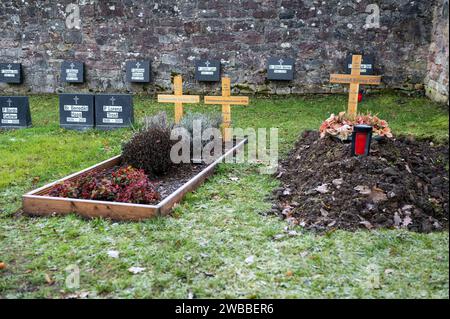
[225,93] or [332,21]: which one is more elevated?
[332,21]

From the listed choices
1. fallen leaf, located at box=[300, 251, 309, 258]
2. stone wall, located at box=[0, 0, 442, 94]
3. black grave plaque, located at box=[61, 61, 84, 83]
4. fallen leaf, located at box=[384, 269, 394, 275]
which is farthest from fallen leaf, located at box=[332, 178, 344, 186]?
black grave plaque, located at box=[61, 61, 84, 83]

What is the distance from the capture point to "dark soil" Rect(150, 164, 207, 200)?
554 centimetres

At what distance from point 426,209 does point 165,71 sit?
8935 millimetres

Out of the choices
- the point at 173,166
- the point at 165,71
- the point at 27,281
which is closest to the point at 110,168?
→ the point at 173,166

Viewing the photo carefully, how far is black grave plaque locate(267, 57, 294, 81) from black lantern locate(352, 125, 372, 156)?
256 inches

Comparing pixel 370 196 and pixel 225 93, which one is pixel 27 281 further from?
pixel 225 93

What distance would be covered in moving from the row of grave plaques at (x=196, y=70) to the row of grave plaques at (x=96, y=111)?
349 centimetres

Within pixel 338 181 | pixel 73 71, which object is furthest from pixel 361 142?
pixel 73 71

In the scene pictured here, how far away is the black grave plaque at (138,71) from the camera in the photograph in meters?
12.0

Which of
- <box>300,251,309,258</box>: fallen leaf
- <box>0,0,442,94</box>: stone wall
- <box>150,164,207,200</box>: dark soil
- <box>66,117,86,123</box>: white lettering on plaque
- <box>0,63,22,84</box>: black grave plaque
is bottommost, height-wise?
<box>300,251,309,258</box>: fallen leaf

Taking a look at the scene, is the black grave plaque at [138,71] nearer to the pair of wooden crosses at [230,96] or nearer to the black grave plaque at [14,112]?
the black grave plaque at [14,112]

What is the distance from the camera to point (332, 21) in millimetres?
10945

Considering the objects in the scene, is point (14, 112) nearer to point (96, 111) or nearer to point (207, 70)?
point (96, 111)

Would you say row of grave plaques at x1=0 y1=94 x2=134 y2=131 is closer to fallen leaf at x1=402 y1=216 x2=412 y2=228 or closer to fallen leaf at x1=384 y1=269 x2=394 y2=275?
fallen leaf at x1=402 y1=216 x2=412 y2=228
